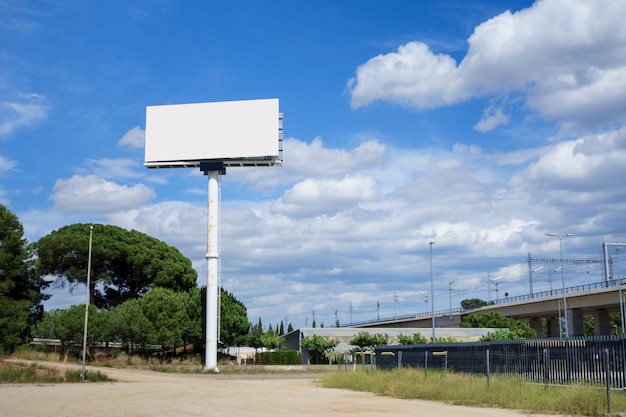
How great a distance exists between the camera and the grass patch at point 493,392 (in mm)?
22500

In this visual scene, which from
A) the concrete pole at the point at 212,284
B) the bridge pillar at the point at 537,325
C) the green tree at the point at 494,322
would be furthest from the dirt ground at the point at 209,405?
the bridge pillar at the point at 537,325

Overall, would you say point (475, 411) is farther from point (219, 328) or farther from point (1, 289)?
point (1, 289)

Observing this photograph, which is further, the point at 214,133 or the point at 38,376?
the point at 214,133

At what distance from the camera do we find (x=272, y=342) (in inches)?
3127

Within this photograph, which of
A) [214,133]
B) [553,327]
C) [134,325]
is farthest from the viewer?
[553,327]

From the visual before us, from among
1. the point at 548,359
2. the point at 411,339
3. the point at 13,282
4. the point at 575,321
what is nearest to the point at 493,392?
the point at 548,359

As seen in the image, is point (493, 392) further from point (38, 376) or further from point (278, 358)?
point (278, 358)

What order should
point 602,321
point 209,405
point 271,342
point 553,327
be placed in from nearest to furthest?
point 209,405, point 271,342, point 602,321, point 553,327

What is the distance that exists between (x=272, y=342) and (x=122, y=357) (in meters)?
18.5

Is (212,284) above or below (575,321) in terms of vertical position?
above

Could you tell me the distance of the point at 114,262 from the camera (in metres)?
82.7

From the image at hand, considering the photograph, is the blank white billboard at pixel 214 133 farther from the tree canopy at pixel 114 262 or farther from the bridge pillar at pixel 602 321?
the bridge pillar at pixel 602 321

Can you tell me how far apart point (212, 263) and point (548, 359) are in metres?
40.6

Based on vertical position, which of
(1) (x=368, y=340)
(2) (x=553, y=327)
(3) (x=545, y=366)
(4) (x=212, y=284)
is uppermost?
(4) (x=212, y=284)
